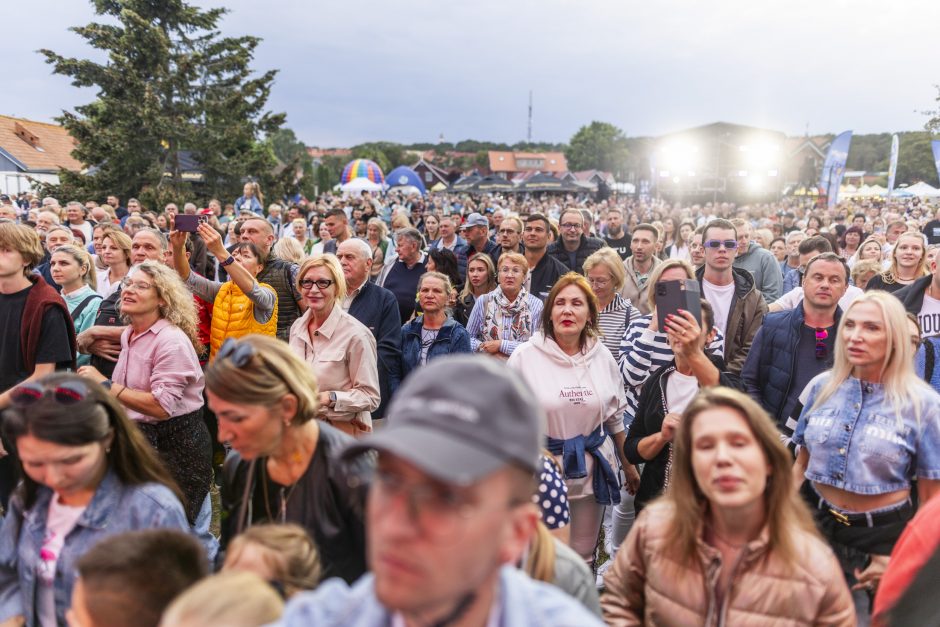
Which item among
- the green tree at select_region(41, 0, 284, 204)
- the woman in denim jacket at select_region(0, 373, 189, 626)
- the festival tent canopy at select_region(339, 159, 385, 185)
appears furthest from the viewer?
the festival tent canopy at select_region(339, 159, 385, 185)

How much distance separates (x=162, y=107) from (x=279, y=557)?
923 inches

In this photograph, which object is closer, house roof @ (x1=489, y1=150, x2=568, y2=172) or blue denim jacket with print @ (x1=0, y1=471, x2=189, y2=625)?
blue denim jacket with print @ (x1=0, y1=471, x2=189, y2=625)

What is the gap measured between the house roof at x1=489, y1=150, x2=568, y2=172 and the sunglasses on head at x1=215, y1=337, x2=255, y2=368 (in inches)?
3669

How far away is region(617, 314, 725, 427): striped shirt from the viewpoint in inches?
147

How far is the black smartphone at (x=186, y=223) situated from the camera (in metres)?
4.45

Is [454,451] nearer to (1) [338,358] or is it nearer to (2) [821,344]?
(1) [338,358]

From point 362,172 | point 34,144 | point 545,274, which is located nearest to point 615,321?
point 545,274

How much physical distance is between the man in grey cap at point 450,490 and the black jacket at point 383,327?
3.73m

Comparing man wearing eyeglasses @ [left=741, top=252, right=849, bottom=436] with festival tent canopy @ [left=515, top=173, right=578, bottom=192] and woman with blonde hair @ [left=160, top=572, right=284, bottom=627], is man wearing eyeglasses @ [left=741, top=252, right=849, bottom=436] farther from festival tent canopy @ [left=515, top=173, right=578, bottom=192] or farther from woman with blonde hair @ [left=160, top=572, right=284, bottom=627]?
festival tent canopy @ [left=515, top=173, right=578, bottom=192]

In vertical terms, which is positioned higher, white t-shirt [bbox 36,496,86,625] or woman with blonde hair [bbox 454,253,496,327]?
woman with blonde hair [bbox 454,253,496,327]

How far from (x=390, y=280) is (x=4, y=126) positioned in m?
43.9

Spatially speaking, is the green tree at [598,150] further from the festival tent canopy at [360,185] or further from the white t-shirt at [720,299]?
the white t-shirt at [720,299]

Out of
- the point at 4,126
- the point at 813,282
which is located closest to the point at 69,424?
the point at 813,282

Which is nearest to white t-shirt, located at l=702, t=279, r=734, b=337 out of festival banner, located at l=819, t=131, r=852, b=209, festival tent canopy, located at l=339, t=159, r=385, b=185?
festival banner, located at l=819, t=131, r=852, b=209
